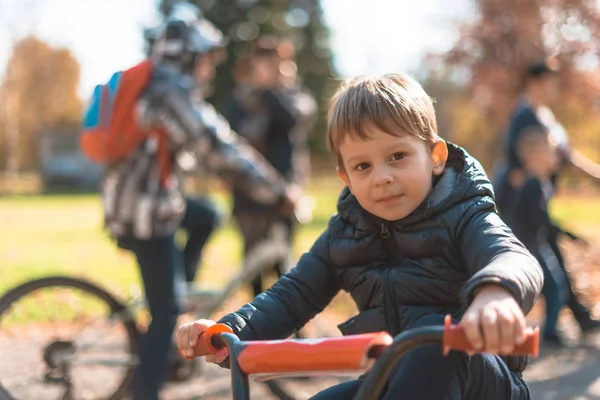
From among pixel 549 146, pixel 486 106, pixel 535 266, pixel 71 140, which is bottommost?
pixel 71 140

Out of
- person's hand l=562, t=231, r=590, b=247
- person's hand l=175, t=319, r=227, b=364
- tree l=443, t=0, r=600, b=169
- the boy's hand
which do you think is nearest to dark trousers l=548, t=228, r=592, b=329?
person's hand l=562, t=231, r=590, b=247

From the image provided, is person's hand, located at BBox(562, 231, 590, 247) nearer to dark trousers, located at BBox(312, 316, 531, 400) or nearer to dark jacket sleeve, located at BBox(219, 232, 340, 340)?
dark jacket sleeve, located at BBox(219, 232, 340, 340)

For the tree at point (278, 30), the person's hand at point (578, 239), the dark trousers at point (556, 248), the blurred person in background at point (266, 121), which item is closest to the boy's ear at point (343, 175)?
the blurred person in background at point (266, 121)

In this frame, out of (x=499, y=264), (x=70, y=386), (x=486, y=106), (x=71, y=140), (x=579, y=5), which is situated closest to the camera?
(x=499, y=264)

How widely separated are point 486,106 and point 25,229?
1137 cm

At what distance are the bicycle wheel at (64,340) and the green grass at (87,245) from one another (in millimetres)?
398

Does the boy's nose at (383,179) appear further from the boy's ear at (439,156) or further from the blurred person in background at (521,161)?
the blurred person in background at (521,161)

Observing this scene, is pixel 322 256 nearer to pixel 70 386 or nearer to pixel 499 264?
pixel 499 264

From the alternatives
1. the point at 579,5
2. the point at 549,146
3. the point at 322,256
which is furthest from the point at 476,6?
the point at 322,256

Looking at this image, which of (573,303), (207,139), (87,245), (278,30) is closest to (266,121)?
(207,139)

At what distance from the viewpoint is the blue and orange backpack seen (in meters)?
3.39

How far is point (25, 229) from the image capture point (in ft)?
50.4

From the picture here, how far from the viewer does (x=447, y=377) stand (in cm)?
164

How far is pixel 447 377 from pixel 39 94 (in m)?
45.9
